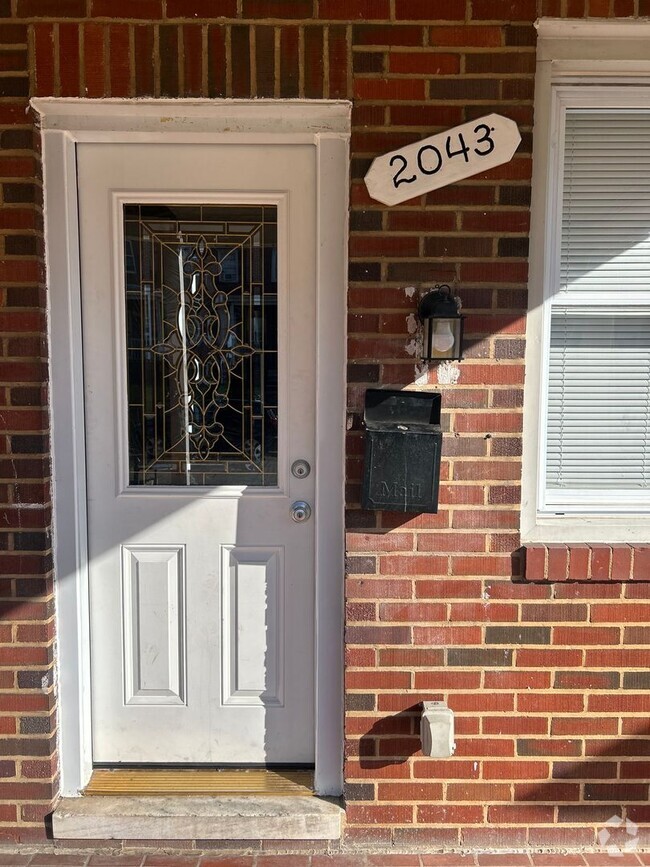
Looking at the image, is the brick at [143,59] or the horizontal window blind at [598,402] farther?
the horizontal window blind at [598,402]

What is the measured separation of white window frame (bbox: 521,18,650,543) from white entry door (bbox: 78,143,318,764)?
80cm

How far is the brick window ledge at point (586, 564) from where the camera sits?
243 cm

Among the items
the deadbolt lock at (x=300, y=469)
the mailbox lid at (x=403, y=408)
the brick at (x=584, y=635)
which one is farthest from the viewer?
the deadbolt lock at (x=300, y=469)

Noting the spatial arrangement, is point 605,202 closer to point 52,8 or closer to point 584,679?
point 584,679

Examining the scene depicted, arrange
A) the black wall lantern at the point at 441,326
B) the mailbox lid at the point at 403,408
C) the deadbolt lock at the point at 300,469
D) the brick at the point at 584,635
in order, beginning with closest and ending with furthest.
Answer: the black wall lantern at the point at 441,326 < the mailbox lid at the point at 403,408 < the brick at the point at 584,635 < the deadbolt lock at the point at 300,469

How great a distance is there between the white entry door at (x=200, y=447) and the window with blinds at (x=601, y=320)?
924 millimetres

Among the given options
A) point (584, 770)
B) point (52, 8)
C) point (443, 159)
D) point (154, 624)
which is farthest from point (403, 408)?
point (52, 8)

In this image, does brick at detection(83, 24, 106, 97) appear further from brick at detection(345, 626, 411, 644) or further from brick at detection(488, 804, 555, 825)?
brick at detection(488, 804, 555, 825)

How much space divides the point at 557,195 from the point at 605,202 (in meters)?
0.18

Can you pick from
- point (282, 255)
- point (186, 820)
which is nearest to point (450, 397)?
point (282, 255)

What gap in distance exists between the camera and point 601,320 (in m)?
2.53

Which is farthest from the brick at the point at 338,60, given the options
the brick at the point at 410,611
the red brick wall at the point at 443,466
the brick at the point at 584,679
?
the brick at the point at 584,679

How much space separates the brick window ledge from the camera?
2.43 m

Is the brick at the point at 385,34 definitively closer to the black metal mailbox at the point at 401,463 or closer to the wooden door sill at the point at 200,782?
the black metal mailbox at the point at 401,463
